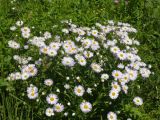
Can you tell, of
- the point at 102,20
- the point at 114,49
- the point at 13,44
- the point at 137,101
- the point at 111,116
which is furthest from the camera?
the point at 102,20

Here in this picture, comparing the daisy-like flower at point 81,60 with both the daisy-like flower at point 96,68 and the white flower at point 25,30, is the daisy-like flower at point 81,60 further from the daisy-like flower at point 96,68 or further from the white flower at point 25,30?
the white flower at point 25,30

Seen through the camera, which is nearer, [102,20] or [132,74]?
[132,74]

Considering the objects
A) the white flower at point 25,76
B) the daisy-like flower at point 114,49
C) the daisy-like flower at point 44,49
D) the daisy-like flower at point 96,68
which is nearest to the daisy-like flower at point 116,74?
the daisy-like flower at point 96,68

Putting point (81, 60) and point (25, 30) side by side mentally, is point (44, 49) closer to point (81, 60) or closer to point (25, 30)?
point (81, 60)

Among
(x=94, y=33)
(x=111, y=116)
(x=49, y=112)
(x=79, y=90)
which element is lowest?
(x=111, y=116)

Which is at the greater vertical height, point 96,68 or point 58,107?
point 96,68

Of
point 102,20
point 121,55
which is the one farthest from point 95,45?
point 102,20
